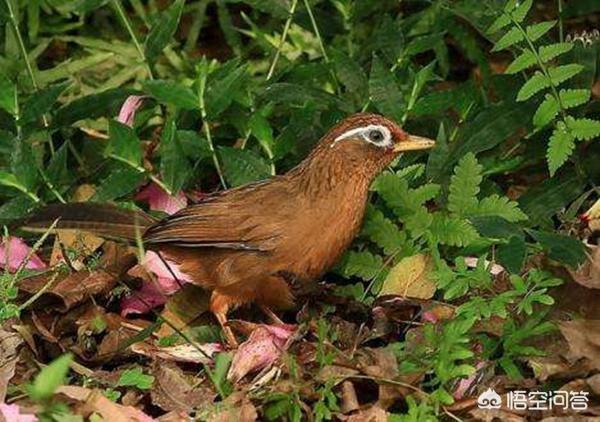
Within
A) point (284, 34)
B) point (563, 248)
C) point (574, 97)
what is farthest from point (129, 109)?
point (563, 248)

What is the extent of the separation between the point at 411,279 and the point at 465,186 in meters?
0.43

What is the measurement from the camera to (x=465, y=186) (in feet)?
18.5

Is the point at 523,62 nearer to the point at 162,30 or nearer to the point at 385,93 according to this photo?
the point at 385,93

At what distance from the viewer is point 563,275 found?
5152 millimetres

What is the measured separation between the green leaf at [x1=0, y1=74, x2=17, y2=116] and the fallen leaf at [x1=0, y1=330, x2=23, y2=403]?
1.24 meters

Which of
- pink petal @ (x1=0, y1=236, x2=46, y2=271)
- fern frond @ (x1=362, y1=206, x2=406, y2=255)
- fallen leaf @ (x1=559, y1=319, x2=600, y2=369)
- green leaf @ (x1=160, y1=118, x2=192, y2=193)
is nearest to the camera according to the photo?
fallen leaf @ (x1=559, y1=319, x2=600, y2=369)

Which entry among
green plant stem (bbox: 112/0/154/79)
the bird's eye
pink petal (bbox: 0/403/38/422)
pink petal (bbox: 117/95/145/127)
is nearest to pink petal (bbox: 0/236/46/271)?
pink petal (bbox: 117/95/145/127)

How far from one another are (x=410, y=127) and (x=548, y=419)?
2017 mm

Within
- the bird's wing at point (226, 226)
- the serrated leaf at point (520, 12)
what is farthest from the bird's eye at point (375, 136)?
the serrated leaf at point (520, 12)

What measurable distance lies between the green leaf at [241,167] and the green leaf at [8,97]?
88 centimetres

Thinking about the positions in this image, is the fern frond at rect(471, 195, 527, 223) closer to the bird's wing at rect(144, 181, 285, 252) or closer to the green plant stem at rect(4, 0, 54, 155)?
the bird's wing at rect(144, 181, 285, 252)

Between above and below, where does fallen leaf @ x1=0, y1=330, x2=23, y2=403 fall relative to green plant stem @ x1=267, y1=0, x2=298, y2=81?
below

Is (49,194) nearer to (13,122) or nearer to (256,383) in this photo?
(13,122)

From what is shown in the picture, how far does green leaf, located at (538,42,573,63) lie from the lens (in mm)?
5567
